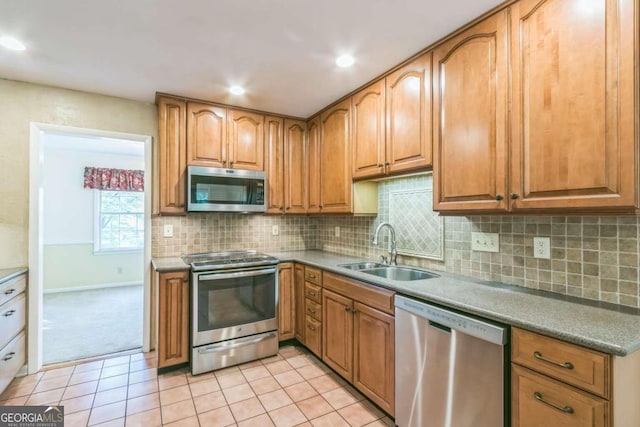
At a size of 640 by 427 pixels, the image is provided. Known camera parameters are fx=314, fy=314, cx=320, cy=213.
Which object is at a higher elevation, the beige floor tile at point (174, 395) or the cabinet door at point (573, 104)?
the cabinet door at point (573, 104)

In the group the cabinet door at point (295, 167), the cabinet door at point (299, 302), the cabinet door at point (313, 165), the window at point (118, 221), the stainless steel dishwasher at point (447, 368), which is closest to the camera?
the stainless steel dishwasher at point (447, 368)

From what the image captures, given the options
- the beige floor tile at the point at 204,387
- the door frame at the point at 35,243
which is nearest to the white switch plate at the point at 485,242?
the beige floor tile at the point at 204,387

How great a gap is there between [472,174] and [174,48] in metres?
1.99

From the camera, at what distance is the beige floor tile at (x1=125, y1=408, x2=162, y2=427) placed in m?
1.91

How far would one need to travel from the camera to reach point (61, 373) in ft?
8.38

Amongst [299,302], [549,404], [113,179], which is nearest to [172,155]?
[299,302]

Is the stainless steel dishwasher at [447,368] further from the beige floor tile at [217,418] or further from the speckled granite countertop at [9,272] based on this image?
the speckled granite countertop at [9,272]

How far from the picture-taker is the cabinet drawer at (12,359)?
6.95 ft

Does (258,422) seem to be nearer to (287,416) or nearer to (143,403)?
(287,416)

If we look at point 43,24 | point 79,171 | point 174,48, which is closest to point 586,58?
point 174,48

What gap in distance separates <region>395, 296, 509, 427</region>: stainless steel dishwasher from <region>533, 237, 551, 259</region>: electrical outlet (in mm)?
622

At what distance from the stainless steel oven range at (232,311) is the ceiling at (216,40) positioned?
154 centimetres

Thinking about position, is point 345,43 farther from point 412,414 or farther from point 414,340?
point 412,414

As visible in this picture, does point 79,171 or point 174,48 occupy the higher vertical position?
point 174,48
